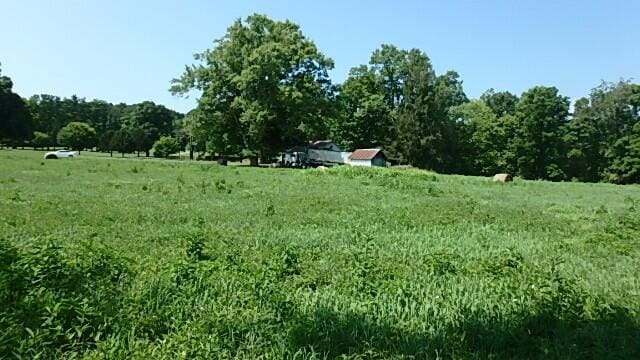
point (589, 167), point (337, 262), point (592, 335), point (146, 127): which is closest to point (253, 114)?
point (337, 262)

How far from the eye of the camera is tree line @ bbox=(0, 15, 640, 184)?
156ft

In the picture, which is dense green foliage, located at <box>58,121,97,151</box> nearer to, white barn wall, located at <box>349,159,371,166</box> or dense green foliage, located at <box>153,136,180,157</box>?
dense green foliage, located at <box>153,136,180,157</box>

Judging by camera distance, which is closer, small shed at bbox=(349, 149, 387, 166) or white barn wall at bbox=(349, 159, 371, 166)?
white barn wall at bbox=(349, 159, 371, 166)

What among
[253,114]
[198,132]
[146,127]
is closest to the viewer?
[253,114]

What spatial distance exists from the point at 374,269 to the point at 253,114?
3987 centimetres

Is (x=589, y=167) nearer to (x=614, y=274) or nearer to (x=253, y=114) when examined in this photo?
(x=253, y=114)

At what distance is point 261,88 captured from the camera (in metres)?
46.4

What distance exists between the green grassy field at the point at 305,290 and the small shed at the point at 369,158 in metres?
42.5

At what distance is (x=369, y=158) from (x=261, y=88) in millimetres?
15091

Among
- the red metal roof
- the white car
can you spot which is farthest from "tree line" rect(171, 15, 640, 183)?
the white car

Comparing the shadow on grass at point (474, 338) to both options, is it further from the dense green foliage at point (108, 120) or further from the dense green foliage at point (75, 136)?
the dense green foliage at point (75, 136)

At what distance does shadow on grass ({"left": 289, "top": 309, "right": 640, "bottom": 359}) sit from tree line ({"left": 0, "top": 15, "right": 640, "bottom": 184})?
41289 mm

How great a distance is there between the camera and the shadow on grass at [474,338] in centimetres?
391

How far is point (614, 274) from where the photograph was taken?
6691 mm
